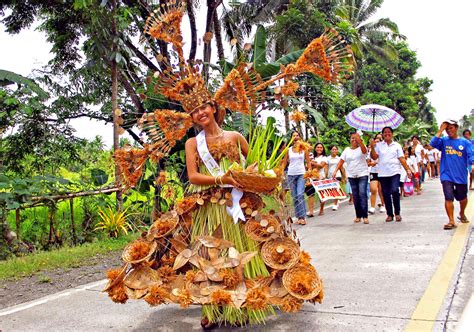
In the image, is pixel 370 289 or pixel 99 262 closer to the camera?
pixel 370 289

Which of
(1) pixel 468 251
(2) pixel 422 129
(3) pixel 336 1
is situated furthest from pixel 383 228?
(2) pixel 422 129

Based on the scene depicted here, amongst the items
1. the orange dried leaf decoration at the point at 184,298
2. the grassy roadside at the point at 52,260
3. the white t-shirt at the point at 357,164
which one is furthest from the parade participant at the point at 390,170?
the orange dried leaf decoration at the point at 184,298

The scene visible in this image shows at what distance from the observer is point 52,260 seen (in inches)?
235

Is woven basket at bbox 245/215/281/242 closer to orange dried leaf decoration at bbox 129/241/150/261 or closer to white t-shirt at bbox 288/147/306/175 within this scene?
orange dried leaf decoration at bbox 129/241/150/261

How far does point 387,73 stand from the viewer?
32656 mm

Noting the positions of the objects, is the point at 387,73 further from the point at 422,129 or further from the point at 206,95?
the point at 206,95

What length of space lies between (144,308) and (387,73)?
3178cm

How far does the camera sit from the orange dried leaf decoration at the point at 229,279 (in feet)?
9.38

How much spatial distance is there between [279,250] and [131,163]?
1.17 metres

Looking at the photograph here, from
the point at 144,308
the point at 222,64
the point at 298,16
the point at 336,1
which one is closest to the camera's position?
the point at 144,308

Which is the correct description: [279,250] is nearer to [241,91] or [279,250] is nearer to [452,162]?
[241,91]

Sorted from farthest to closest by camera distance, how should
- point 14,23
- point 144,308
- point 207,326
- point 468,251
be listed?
point 14,23, point 468,251, point 144,308, point 207,326

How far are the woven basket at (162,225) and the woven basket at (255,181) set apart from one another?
22.5 inches

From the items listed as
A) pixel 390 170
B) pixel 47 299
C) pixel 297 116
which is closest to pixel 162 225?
pixel 297 116
